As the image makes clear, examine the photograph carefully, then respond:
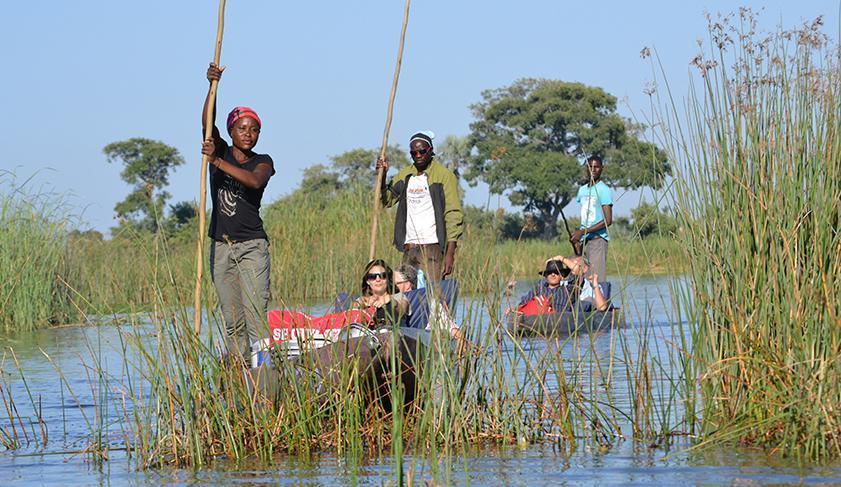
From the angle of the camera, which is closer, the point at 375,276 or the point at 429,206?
the point at 375,276

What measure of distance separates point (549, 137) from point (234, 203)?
1969 inches

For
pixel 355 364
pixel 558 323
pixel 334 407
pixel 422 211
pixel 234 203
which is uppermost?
pixel 422 211

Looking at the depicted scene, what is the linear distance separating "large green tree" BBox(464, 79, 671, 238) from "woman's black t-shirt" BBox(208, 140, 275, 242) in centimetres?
4113

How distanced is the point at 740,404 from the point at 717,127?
134 cm

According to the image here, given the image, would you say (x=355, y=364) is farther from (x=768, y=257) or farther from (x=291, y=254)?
(x=291, y=254)

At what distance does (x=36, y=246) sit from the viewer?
50.9 ft

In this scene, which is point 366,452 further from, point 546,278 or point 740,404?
point 546,278

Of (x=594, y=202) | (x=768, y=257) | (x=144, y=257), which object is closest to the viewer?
(x=768, y=257)

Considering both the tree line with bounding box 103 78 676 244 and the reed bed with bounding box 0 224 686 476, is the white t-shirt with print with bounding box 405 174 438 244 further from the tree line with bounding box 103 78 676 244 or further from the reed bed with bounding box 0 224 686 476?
the tree line with bounding box 103 78 676 244

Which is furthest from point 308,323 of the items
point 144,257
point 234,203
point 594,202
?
point 144,257

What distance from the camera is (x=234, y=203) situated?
283 inches

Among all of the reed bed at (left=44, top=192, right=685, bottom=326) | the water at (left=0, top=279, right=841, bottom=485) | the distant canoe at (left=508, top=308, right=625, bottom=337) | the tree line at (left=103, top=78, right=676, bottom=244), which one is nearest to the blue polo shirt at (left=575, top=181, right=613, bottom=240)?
the reed bed at (left=44, top=192, right=685, bottom=326)

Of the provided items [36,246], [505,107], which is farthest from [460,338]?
[505,107]

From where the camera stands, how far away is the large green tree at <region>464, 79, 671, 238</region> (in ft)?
168
